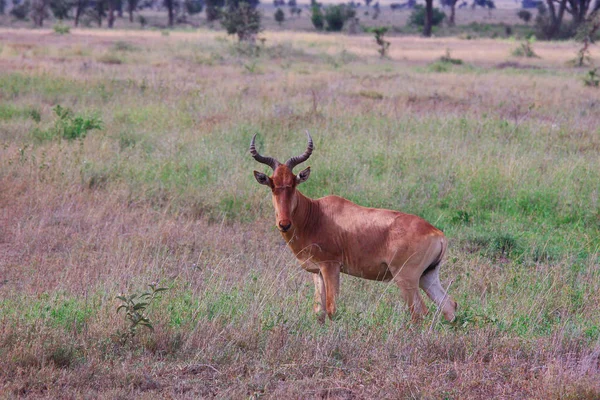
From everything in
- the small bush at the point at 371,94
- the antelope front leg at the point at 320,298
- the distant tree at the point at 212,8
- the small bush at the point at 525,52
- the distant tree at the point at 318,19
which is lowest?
the antelope front leg at the point at 320,298

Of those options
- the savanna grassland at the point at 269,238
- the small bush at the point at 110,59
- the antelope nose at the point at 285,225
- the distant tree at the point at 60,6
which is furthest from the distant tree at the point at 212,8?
the antelope nose at the point at 285,225

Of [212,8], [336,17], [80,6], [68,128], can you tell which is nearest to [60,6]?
[80,6]

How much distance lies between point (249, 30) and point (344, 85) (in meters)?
15.7

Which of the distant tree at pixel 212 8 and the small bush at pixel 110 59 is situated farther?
the distant tree at pixel 212 8

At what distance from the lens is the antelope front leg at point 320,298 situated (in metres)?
5.90

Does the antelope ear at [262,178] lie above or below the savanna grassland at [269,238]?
above

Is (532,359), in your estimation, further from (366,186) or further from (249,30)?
(249,30)

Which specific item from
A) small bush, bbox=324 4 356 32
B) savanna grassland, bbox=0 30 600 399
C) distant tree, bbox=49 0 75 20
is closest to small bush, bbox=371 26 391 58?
savanna grassland, bbox=0 30 600 399

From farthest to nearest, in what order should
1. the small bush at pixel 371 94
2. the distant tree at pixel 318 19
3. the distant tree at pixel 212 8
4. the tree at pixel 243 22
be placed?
the distant tree at pixel 212 8
the distant tree at pixel 318 19
the tree at pixel 243 22
the small bush at pixel 371 94

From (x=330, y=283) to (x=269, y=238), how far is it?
2.57 metres

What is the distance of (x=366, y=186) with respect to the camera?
10.0 metres

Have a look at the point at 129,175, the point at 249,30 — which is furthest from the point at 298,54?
the point at 129,175

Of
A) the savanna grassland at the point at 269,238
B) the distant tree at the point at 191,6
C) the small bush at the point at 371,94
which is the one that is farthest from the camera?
the distant tree at the point at 191,6

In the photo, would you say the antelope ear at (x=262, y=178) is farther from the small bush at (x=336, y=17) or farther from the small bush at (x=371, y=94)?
the small bush at (x=336, y=17)
